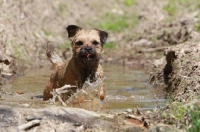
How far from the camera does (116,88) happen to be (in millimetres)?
11359

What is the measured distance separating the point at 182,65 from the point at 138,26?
918 centimetres

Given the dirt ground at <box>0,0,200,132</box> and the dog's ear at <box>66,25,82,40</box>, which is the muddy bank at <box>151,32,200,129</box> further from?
the dog's ear at <box>66,25,82,40</box>

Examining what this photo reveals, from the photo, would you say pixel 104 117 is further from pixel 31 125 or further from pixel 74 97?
pixel 74 97

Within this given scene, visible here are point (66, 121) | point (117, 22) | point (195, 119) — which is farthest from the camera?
point (117, 22)

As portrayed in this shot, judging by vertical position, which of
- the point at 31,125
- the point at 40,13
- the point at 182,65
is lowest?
the point at 31,125

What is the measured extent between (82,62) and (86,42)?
40 cm

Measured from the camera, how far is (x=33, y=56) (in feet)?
49.6

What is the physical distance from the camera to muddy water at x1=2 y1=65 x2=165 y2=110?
934 centimetres

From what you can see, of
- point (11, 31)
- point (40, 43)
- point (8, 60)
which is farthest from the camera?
point (40, 43)

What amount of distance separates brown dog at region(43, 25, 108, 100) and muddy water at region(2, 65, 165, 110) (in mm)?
523

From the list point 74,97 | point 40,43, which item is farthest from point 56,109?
point 40,43

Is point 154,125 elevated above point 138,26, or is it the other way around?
point 138,26

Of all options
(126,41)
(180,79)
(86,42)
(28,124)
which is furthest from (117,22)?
(28,124)

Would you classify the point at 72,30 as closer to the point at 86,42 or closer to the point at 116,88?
the point at 86,42
